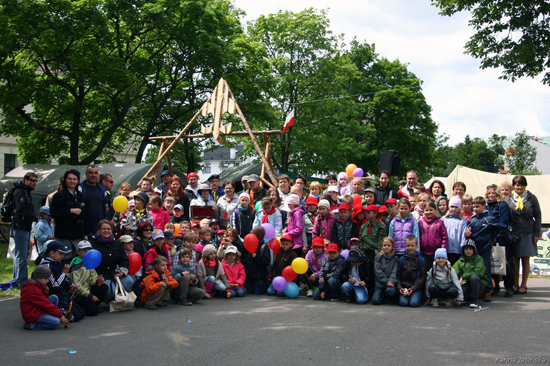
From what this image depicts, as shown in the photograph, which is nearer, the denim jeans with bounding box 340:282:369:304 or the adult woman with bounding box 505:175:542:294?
the denim jeans with bounding box 340:282:369:304

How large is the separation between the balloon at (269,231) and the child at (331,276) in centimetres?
116

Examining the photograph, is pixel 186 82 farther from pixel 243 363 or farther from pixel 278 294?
pixel 243 363

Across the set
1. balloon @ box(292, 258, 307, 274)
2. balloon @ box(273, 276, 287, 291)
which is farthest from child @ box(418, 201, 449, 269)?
balloon @ box(273, 276, 287, 291)

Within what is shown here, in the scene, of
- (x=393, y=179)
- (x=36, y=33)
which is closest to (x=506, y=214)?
(x=36, y=33)

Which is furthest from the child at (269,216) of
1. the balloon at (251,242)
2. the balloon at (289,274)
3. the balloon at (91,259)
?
the balloon at (91,259)

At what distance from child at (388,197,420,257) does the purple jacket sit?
0.15 m

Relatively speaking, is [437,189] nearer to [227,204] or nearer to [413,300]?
[413,300]

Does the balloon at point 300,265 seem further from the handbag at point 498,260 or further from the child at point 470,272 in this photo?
the handbag at point 498,260

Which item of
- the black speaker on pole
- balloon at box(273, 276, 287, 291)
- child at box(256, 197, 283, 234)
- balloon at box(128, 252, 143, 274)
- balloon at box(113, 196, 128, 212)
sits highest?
the black speaker on pole

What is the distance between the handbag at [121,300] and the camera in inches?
277

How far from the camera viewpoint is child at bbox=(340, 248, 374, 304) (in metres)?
7.90

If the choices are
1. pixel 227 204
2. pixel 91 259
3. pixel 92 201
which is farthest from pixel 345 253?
pixel 92 201

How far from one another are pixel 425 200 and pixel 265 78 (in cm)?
1696

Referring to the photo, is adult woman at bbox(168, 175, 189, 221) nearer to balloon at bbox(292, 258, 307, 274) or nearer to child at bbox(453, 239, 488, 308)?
balloon at bbox(292, 258, 307, 274)
